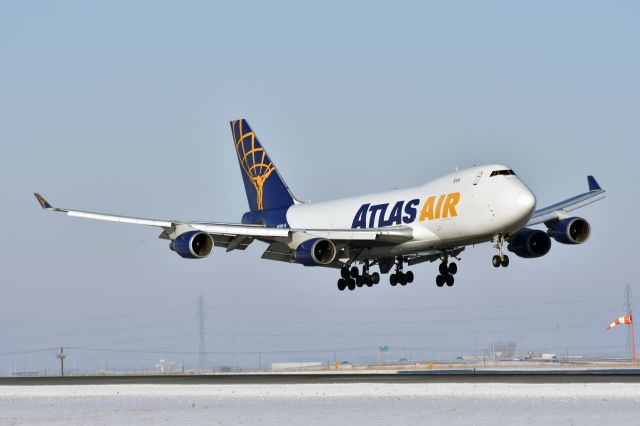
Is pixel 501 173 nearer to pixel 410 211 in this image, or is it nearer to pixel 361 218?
pixel 410 211

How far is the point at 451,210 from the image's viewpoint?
54656 millimetres

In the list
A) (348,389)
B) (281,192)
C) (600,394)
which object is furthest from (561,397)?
(281,192)

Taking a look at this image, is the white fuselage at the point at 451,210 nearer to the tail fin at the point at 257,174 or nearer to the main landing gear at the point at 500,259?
the main landing gear at the point at 500,259

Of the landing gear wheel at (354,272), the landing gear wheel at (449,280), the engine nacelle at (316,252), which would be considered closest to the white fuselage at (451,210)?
the landing gear wheel at (354,272)

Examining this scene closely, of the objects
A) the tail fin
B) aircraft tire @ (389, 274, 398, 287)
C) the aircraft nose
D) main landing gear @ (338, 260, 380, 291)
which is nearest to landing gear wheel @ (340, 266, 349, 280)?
main landing gear @ (338, 260, 380, 291)

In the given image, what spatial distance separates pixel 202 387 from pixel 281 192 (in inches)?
1205

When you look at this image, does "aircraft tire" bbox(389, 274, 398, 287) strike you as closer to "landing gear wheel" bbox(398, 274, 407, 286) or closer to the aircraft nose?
"landing gear wheel" bbox(398, 274, 407, 286)

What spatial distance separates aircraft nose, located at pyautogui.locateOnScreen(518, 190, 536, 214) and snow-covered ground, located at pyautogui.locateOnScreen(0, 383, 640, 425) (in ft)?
47.4

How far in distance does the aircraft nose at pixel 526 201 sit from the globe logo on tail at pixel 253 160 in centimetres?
2557

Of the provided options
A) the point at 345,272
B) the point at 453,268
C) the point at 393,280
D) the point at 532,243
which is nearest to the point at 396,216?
the point at 453,268

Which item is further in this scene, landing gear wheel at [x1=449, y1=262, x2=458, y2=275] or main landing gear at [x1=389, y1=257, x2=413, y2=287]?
main landing gear at [x1=389, y1=257, x2=413, y2=287]

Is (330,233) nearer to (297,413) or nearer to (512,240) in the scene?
(512,240)

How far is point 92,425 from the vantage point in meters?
28.9

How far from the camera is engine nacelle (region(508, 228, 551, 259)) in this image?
61.1 metres
